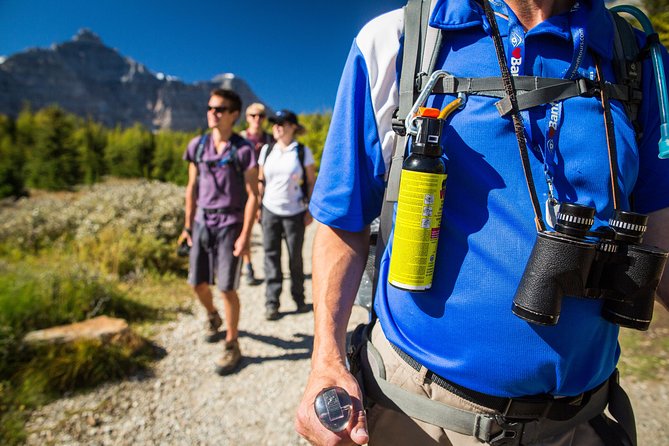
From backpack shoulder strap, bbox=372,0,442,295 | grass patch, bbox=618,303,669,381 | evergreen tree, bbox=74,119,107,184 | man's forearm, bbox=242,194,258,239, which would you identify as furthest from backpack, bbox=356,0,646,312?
evergreen tree, bbox=74,119,107,184

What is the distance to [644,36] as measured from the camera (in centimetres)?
116

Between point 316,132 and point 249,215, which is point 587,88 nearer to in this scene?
point 249,215

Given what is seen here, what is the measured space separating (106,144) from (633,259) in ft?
78.0

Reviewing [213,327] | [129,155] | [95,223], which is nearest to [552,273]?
[213,327]

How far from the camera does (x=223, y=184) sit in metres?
4.00

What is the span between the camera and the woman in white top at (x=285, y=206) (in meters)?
5.16

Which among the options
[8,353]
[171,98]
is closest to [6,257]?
[8,353]

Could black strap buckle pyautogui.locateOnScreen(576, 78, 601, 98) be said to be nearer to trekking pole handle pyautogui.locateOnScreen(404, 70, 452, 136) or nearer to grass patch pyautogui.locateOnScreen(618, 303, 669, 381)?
trekking pole handle pyautogui.locateOnScreen(404, 70, 452, 136)

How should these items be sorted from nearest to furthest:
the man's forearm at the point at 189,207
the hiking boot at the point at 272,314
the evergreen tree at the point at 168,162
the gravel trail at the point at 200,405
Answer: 1. the gravel trail at the point at 200,405
2. the man's forearm at the point at 189,207
3. the hiking boot at the point at 272,314
4. the evergreen tree at the point at 168,162

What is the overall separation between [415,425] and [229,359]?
125 inches

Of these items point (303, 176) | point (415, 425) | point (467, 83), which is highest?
point (467, 83)

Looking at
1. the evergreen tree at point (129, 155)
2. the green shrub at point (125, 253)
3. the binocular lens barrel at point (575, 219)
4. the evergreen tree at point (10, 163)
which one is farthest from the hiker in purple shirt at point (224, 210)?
the evergreen tree at point (129, 155)

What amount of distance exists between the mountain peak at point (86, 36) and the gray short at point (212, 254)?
11598 centimetres

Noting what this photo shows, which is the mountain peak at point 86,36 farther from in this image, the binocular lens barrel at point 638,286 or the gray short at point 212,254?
the binocular lens barrel at point 638,286
